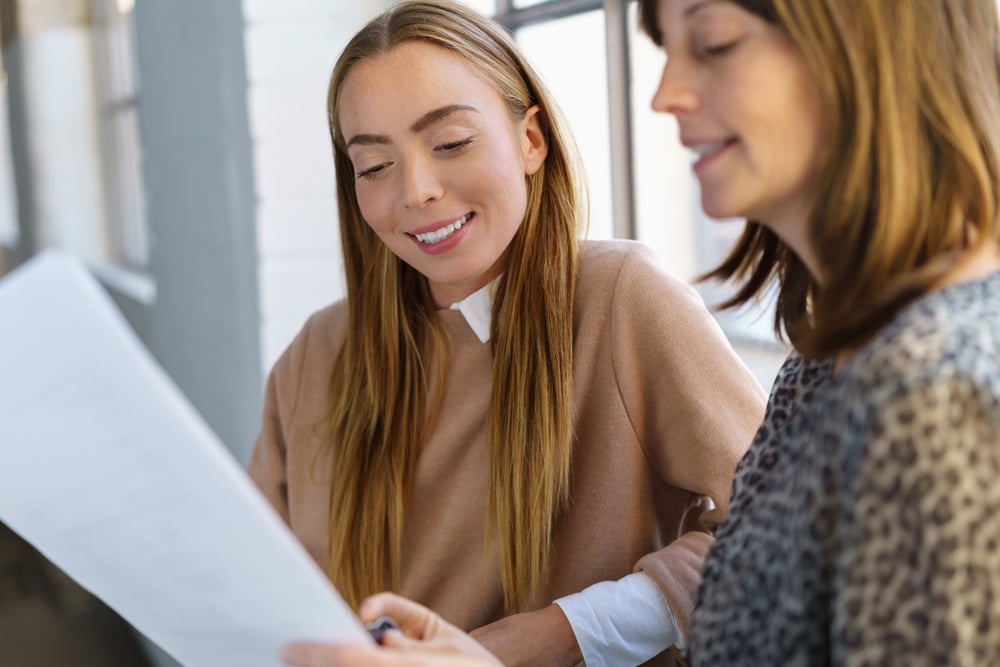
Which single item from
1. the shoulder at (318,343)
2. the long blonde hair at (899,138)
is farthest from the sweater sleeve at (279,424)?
the long blonde hair at (899,138)

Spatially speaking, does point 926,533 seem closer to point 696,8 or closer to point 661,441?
point 696,8

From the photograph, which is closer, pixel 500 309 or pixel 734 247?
pixel 734 247

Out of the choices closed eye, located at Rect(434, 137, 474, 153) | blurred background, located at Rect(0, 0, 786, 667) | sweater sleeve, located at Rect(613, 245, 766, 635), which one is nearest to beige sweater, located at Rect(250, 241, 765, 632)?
sweater sleeve, located at Rect(613, 245, 766, 635)

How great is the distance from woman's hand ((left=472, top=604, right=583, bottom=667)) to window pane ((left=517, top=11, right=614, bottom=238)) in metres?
1.13

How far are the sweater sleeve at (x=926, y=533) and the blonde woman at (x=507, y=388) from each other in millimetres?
556

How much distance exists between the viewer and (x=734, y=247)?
3.21 feet

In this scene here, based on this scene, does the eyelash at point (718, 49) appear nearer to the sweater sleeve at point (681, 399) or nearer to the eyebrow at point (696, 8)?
the eyebrow at point (696, 8)

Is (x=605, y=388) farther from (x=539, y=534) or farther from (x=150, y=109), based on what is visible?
(x=150, y=109)

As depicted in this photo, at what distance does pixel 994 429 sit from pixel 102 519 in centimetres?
57

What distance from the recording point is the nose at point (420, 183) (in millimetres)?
1219

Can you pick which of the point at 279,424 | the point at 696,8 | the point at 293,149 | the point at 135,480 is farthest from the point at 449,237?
the point at 293,149

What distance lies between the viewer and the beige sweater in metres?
1.20

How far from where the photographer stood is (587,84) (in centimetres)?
223

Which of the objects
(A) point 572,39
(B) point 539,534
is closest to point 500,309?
(B) point 539,534
